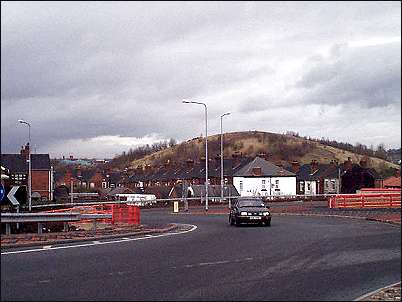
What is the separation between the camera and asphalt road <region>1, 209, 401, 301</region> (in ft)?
32.9

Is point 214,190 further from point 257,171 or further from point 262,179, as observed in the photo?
point 257,171

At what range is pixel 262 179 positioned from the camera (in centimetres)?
6881

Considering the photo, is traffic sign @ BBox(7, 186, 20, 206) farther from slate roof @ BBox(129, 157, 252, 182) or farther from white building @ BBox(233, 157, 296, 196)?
slate roof @ BBox(129, 157, 252, 182)

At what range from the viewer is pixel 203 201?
53.7 metres

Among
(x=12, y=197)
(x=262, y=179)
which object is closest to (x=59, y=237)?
(x=12, y=197)

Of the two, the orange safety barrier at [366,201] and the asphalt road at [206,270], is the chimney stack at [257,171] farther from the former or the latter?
the asphalt road at [206,270]

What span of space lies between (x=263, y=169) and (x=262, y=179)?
1.41 m

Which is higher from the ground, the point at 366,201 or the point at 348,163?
the point at 348,163

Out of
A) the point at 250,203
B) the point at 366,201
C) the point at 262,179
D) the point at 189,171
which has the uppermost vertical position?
the point at 189,171

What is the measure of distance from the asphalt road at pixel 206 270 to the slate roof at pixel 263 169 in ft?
164

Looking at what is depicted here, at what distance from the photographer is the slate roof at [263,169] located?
69.4 m

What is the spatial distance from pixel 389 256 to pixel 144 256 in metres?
5.97

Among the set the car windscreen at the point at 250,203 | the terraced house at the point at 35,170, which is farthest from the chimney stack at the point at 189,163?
the car windscreen at the point at 250,203

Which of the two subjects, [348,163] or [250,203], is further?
[348,163]
